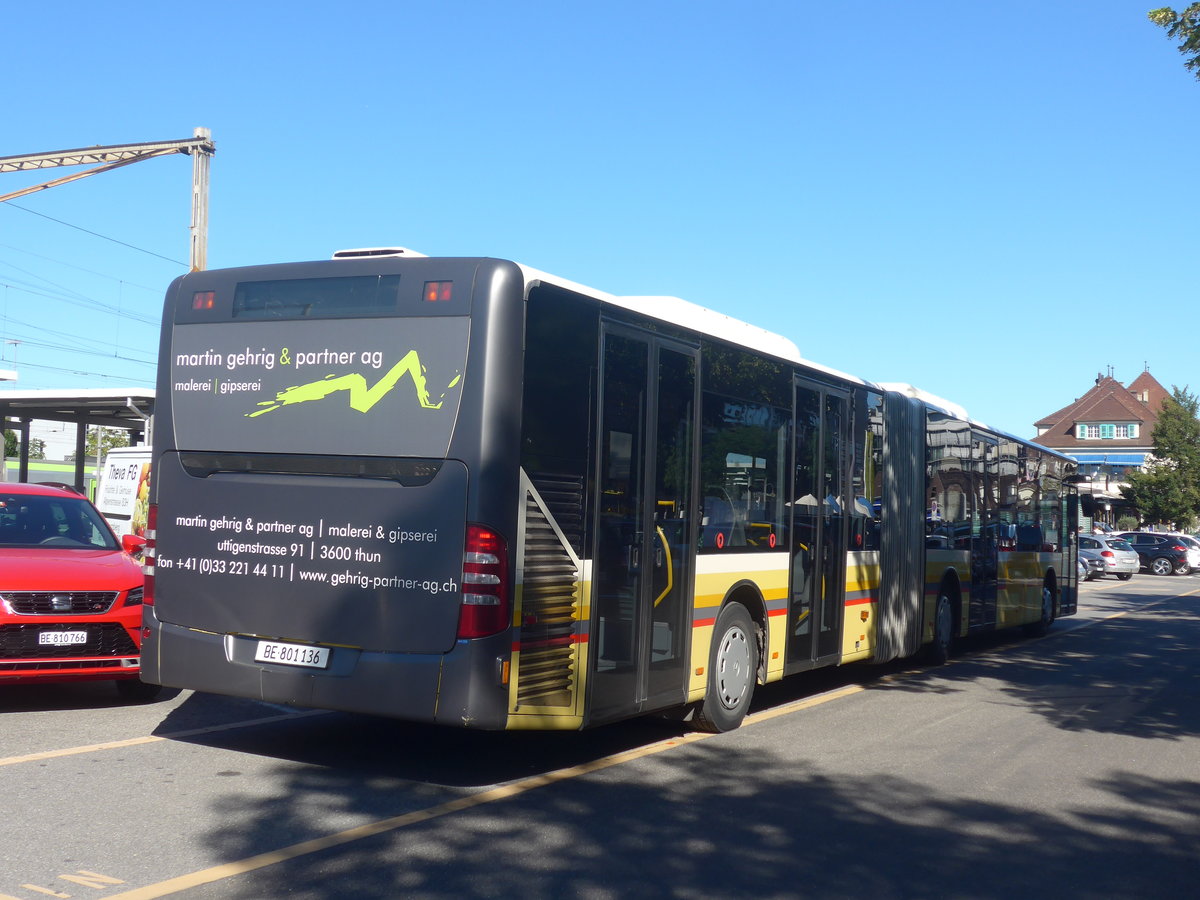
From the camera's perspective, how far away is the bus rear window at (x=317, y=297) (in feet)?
22.9

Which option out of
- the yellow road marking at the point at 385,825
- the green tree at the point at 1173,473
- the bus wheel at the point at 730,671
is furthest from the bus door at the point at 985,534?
the green tree at the point at 1173,473

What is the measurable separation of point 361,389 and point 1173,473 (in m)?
69.3

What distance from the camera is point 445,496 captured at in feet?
21.7

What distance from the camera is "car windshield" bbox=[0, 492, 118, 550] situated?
9.95 metres

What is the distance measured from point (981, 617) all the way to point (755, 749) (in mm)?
8675

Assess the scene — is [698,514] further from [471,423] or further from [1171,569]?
[1171,569]

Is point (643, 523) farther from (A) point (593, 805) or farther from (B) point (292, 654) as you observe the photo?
(B) point (292, 654)

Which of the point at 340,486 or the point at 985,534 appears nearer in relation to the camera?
the point at 340,486

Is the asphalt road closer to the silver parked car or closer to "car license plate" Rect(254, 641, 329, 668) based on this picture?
"car license plate" Rect(254, 641, 329, 668)

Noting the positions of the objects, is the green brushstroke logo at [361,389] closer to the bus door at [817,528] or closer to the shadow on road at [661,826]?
the shadow on road at [661,826]

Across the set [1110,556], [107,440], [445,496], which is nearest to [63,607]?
[445,496]

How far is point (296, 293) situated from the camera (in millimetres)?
7297

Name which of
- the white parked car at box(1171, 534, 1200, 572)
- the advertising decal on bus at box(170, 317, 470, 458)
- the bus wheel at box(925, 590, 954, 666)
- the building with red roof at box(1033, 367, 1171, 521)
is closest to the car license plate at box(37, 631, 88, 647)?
the advertising decal on bus at box(170, 317, 470, 458)

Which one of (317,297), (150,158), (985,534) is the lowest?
(985,534)
